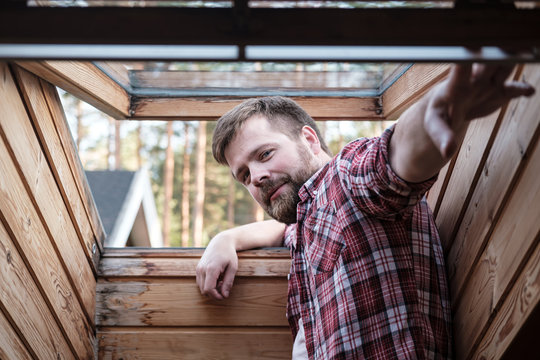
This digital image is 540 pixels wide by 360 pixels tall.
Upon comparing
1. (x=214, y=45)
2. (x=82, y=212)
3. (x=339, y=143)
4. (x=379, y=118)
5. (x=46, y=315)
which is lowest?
(x=339, y=143)

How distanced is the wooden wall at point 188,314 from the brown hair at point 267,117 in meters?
0.52

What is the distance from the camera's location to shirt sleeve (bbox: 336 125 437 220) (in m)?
1.13

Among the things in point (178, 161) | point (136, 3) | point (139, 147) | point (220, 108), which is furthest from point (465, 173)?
point (178, 161)

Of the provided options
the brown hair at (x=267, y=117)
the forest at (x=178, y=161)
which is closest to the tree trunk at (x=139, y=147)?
the forest at (x=178, y=161)

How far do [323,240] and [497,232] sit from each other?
45cm

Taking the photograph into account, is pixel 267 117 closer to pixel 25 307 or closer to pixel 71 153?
pixel 71 153

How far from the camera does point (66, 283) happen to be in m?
1.85

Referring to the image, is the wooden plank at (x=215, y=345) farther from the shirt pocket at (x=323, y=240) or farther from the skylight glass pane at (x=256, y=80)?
the skylight glass pane at (x=256, y=80)

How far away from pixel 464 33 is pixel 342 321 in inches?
31.6

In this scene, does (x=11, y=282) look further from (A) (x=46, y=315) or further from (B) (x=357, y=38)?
(B) (x=357, y=38)

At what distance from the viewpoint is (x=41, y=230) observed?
1623 millimetres

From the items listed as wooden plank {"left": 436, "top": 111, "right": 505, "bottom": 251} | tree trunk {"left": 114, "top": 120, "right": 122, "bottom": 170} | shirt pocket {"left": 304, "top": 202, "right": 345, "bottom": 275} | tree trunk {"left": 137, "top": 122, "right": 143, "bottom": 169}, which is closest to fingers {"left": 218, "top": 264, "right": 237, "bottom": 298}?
shirt pocket {"left": 304, "top": 202, "right": 345, "bottom": 275}

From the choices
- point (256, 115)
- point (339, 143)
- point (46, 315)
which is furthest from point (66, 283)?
point (339, 143)

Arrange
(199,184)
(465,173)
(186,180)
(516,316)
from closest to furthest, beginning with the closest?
1. (516,316)
2. (465,173)
3. (199,184)
4. (186,180)
